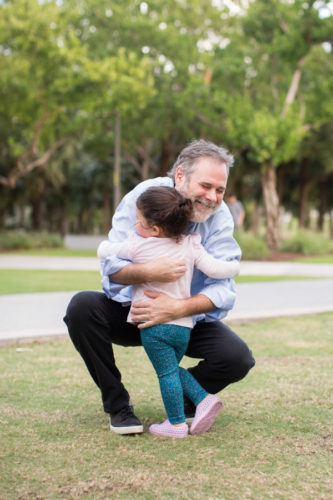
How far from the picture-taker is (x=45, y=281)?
1229 cm

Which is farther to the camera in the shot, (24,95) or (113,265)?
(24,95)

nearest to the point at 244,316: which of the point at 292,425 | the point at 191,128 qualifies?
the point at 292,425

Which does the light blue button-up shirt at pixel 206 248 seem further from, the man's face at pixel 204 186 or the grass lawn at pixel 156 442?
the grass lawn at pixel 156 442

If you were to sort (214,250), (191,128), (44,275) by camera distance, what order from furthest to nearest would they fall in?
1. (191,128)
2. (44,275)
3. (214,250)

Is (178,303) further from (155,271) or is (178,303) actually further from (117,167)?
(117,167)

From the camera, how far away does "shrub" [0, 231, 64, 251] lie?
27422 mm

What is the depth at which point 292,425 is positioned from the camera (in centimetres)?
371

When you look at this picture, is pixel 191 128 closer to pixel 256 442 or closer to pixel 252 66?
pixel 252 66

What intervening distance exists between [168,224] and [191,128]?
29.0 metres

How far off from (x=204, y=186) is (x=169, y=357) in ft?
2.97

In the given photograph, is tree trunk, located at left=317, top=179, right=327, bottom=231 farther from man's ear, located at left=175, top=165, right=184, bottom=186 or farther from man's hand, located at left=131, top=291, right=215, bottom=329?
man's hand, located at left=131, top=291, right=215, bottom=329

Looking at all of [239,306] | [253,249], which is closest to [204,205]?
[239,306]

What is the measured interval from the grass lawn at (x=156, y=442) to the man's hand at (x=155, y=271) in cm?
84

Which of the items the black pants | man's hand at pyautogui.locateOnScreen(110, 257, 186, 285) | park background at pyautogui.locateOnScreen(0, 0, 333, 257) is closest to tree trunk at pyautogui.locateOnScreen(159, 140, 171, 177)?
park background at pyautogui.locateOnScreen(0, 0, 333, 257)
